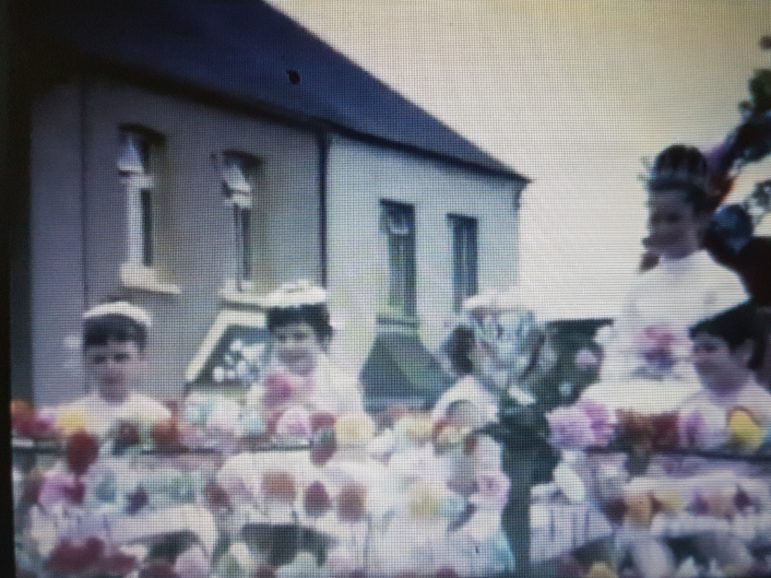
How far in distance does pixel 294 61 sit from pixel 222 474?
1.49 feet

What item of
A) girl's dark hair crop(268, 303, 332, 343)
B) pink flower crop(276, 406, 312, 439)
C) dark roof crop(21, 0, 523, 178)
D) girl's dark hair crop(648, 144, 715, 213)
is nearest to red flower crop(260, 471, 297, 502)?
pink flower crop(276, 406, 312, 439)

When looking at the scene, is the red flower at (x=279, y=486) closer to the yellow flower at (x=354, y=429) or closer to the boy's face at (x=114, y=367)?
the yellow flower at (x=354, y=429)

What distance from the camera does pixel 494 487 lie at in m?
1.12

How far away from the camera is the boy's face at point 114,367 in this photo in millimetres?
1108

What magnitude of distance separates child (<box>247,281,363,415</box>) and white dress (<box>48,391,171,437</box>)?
0.10m

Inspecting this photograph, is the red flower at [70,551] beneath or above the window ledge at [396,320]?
beneath

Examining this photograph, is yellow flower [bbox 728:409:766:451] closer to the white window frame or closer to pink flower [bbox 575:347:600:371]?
pink flower [bbox 575:347:600:371]

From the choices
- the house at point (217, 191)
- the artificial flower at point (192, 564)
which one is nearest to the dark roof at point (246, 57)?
the house at point (217, 191)

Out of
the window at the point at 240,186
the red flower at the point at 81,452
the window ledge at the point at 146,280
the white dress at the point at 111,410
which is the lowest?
the red flower at the point at 81,452

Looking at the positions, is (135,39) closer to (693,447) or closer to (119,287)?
(119,287)

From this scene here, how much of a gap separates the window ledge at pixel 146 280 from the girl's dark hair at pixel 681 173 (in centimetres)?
53

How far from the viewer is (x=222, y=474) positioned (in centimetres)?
111

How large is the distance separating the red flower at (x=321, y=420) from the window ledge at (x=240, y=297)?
0.13 metres

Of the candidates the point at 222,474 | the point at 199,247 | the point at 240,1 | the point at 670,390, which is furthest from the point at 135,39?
the point at 670,390
